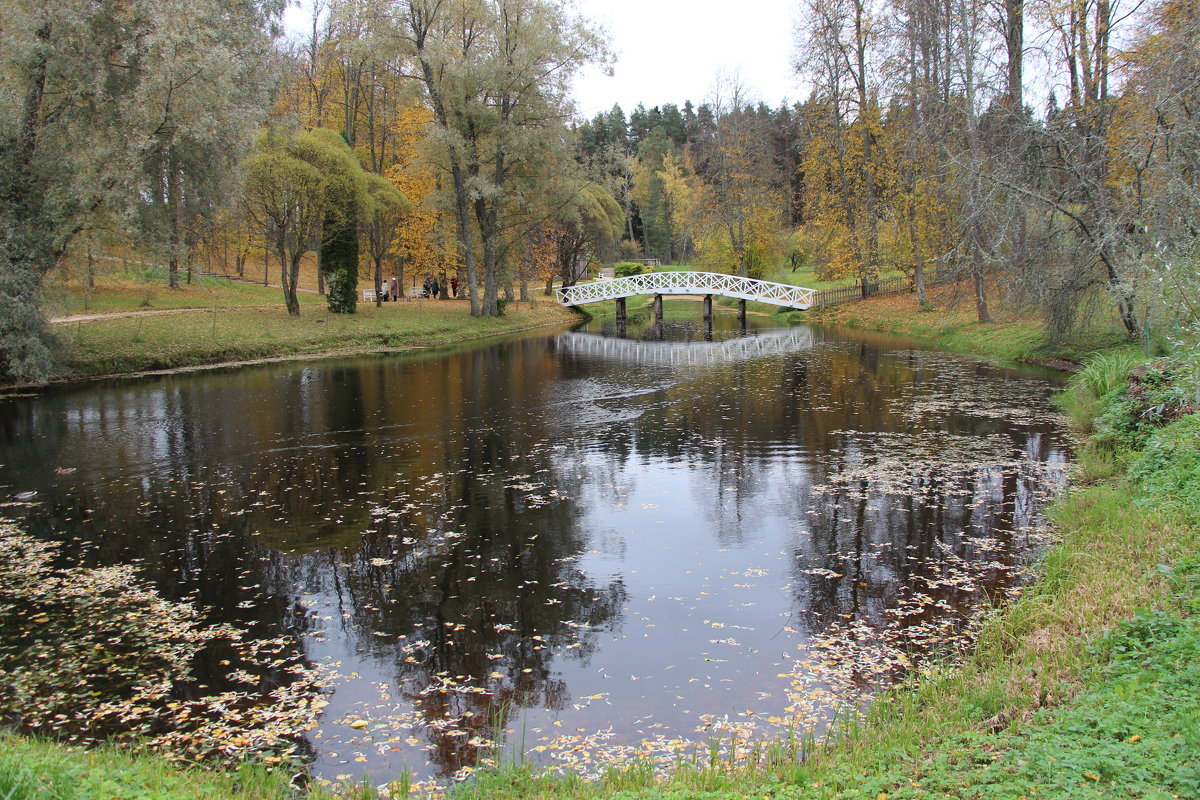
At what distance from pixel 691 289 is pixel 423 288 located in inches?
611

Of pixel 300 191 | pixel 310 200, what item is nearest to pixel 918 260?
pixel 310 200

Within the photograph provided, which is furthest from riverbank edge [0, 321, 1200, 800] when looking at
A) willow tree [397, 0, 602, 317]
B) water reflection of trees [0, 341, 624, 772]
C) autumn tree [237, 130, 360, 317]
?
willow tree [397, 0, 602, 317]

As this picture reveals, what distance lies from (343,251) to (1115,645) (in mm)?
30087

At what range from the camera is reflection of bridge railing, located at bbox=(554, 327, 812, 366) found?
85.9ft

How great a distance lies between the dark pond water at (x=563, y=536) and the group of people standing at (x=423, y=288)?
23019 mm

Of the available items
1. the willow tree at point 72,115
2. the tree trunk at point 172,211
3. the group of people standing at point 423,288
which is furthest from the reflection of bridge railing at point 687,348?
the willow tree at point 72,115

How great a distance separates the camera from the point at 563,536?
8852mm

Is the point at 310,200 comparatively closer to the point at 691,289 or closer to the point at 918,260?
the point at 691,289

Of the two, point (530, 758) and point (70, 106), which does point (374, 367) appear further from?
point (530, 758)

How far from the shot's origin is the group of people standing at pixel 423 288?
40744 millimetres

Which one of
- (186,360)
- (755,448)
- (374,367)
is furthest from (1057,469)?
(186,360)

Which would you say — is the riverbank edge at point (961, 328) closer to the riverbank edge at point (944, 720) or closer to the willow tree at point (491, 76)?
the riverbank edge at point (944, 720)

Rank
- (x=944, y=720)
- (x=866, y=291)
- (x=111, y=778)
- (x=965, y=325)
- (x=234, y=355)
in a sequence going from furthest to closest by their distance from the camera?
(x=866, y=291), (x=965, y=325), (x=234, y=355), (x=944, y=720), (x=111, y=778)

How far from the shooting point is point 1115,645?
195 inches
